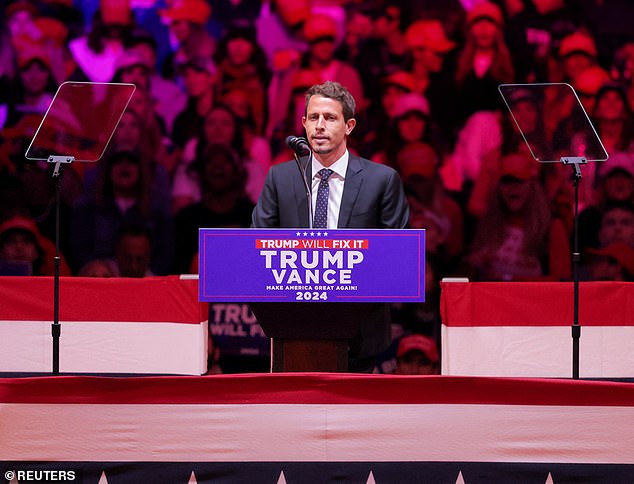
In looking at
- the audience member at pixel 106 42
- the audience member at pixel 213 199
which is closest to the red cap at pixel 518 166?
the audience member at pixel 213 199

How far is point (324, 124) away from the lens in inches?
117

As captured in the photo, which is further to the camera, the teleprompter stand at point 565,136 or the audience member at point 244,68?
the audience member at point 244,68

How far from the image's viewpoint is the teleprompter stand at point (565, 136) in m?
4.53

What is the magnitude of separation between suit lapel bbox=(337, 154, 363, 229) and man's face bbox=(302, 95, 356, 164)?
0.11 m

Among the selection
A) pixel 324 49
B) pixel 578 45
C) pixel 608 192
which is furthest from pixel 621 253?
pixel 324 49

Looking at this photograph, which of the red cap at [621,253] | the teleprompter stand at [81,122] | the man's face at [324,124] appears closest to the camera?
the man's face at [324,124]

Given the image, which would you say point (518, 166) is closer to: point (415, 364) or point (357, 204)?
point (415, 364)

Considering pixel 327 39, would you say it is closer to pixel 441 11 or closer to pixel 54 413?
pixel 441 11

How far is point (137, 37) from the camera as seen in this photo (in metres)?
6.27

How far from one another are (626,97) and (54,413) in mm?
5080

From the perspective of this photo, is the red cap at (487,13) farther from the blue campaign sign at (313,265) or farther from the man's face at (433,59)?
the blue campaign sign at (313,265)

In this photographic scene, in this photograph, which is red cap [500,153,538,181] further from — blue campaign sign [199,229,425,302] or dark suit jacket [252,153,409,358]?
blue campaign sign [199,229,425,302]

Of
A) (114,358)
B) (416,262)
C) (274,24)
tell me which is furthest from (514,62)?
(416,262)

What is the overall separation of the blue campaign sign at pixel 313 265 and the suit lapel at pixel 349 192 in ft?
1.40
